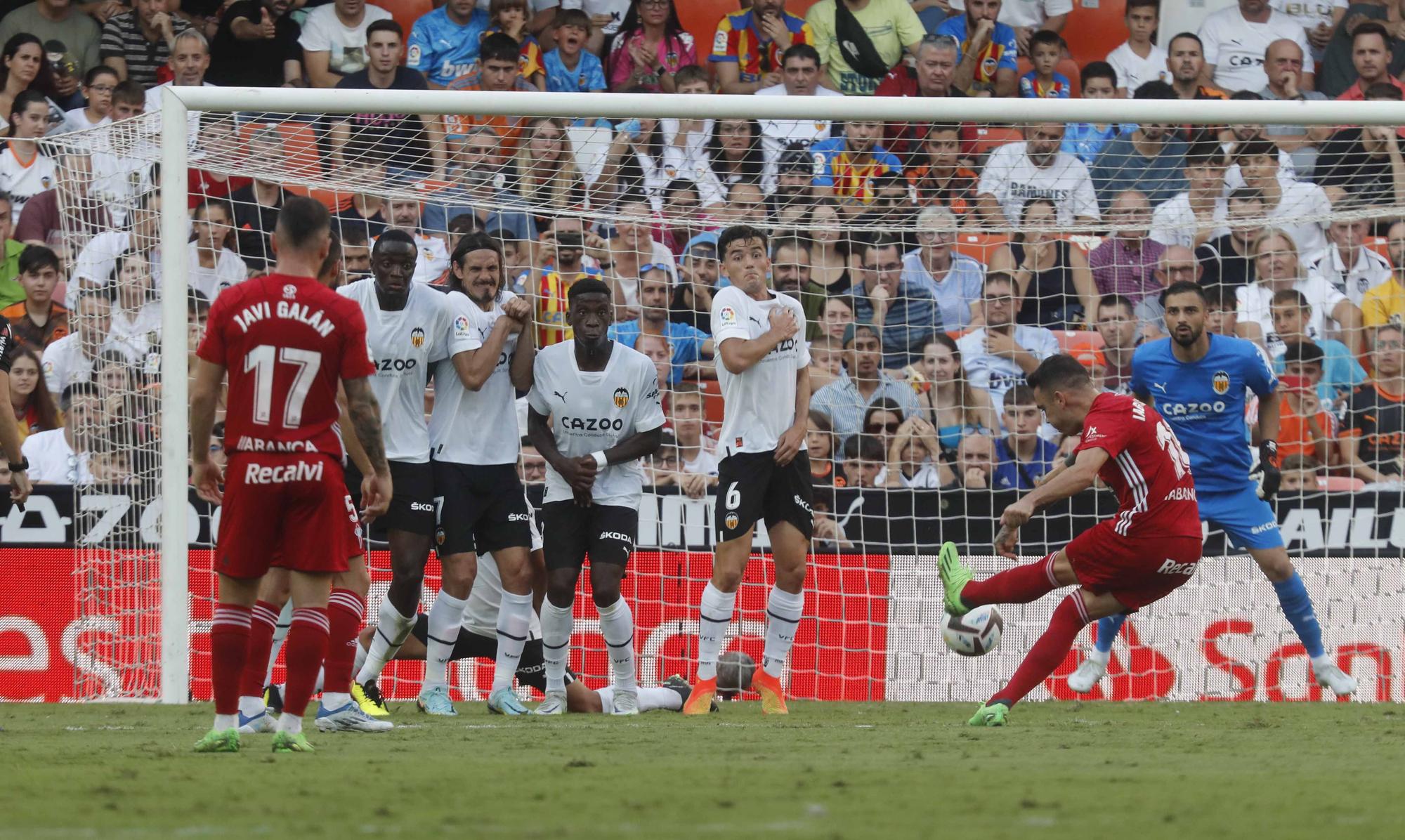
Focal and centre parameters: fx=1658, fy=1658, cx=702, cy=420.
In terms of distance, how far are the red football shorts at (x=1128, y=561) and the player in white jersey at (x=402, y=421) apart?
3357mm

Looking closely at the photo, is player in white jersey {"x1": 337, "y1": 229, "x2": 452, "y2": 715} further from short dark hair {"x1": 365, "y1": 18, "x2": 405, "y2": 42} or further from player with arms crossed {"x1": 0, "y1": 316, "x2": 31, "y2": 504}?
short dark hair {"x1": 365, "y1": 18, "x2": 405, "y2": 42}

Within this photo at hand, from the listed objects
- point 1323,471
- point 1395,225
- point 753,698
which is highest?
point 1395,225

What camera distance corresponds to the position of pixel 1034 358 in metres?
12.7

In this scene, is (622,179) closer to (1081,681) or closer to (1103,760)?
(1081,681)

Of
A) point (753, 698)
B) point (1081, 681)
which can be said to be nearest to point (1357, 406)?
point (1081, 681)

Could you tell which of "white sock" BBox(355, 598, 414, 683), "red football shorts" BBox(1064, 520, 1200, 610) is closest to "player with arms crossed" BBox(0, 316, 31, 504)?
"white sock" BBox(355, 598, 414, 683)

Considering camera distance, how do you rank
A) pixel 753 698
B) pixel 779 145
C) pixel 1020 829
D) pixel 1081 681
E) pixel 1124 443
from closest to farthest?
pixel 1020 829 < pixel 1124 443 < pixel 1081 681 < pixel 753 698 < pixel 779 145

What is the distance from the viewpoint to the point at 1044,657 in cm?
776

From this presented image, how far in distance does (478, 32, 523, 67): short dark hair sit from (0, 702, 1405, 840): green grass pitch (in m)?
7.38

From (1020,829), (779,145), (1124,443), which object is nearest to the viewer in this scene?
(1020,829)

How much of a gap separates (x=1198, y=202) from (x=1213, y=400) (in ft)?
8.89

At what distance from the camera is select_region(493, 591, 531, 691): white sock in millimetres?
9250

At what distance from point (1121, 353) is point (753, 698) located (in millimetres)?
3919

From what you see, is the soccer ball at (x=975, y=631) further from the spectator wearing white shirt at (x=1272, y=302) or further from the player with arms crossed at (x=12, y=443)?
the spectator wearing white shirt at (x=1272, y=302)
